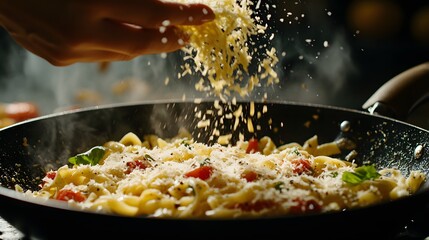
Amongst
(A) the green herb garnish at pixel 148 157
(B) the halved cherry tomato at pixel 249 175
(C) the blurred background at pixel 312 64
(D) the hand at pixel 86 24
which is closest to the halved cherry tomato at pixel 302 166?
(B) the halved cherry tomato at pixel 249 175

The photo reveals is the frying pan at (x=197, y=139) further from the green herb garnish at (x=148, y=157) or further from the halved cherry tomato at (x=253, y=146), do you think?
the green herb garnish at (x=148, y=157)

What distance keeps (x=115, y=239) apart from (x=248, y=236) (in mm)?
389

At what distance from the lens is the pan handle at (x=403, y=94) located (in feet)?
9.40

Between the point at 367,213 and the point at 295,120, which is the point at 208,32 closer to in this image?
the point at 295,120

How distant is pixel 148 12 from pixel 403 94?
53.6 inches

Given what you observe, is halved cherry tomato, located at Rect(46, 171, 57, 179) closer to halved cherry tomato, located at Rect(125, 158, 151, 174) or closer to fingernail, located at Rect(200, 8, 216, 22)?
halved cherry tomato, located at Rect(125, 158, 151, 174)

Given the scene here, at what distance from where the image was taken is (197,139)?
3.29m

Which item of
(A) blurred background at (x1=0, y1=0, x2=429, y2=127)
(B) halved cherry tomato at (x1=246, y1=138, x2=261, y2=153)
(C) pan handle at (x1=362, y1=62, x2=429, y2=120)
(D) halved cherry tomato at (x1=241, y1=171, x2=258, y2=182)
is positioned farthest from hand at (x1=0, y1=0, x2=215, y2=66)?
(A) blurred background at (x1=0, y1=0, x2=429, y2=127)

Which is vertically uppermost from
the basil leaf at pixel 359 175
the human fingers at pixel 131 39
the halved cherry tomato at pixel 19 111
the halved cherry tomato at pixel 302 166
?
the halved cherry tomato at pixel 19 111

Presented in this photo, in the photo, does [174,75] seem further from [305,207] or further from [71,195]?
[305,207]

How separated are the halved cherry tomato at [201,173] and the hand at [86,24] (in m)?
0.51

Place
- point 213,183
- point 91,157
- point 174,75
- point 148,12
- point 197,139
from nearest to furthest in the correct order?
point 148,12, point 213,183, point 91,157, point 197,139, point 174,75

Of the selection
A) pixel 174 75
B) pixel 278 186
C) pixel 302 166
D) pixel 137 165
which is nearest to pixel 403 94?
pixel 302 166

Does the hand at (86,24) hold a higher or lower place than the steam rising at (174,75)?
lower
